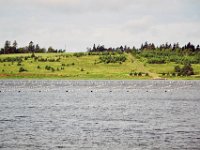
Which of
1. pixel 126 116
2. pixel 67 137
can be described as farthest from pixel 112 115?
pixel 67 137

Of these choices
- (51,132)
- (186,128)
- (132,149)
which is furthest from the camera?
(186,128)

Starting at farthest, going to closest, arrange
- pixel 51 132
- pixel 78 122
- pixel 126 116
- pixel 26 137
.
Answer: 1. pixel 126 116
2. pixel 78 122
3. pixel 51 132
4. pixel 26 137

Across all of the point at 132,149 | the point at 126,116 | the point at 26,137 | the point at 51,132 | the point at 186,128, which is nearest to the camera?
the point at 132,149

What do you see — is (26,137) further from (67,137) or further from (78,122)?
(78,122)

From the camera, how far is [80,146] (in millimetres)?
44750

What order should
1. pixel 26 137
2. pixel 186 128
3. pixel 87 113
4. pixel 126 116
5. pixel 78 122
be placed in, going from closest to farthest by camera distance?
pixel 26 137 < pixel 186 128 < pixel 78 122 < pixel 126 116 < pixel 87 113

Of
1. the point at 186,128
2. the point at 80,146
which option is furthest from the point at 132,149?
the point at 186,128

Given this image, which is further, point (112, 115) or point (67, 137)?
point (112, 115)

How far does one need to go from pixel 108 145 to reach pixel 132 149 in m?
3.01

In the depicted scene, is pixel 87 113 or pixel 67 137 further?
pixel 87 113

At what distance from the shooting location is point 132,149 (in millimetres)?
43438

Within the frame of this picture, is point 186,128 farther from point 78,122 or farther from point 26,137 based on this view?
point 26,137

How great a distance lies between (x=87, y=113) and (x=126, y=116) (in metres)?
7.76

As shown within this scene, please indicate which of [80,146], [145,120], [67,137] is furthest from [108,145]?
[145,120]
